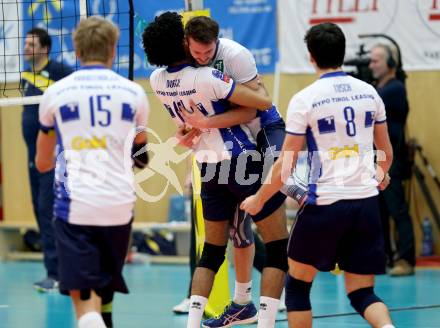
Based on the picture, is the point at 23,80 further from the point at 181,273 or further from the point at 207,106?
the point at 207,106

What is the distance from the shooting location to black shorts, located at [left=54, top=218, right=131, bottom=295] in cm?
425

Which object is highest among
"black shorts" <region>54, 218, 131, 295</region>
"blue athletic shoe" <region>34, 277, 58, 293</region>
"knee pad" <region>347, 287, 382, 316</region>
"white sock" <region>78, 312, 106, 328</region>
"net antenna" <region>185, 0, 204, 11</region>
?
"net antenna" <region>185, 0, 204, 11</region>

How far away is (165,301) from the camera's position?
7.56m

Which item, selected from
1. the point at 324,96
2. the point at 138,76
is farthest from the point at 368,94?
the point at 138,76

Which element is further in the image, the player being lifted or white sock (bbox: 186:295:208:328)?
white sock (bbox: 186:295:208:328)

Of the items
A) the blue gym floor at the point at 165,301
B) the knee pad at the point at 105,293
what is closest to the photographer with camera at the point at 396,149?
the blue gym floor at the point at 165,301

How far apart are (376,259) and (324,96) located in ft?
2.76

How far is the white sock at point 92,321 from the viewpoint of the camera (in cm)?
424

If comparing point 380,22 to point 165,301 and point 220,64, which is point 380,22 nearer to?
point 165,301

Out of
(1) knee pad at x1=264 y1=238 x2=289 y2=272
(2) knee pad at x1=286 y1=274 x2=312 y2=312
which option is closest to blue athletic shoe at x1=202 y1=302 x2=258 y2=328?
(1) knee pad at x1=264 y1=238 x2=289 y2=272

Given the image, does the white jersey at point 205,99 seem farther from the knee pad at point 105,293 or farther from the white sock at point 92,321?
the white sock at point 92,321

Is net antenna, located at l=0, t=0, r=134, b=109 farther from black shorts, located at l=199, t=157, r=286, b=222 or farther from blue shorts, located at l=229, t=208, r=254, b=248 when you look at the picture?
black shorts, located at l=199, t=157, r=286, b=222

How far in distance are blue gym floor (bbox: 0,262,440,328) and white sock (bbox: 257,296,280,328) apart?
3.14 feet

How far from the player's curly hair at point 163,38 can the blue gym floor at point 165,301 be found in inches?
83.5
